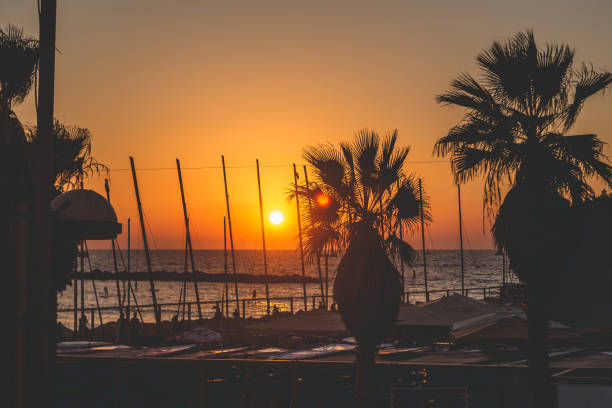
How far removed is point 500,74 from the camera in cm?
1465

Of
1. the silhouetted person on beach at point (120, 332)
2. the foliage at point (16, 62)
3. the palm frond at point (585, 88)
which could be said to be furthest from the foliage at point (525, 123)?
the silhouetted person on beach at point (120, 332)

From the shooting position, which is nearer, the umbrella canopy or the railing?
the umbrella canopy

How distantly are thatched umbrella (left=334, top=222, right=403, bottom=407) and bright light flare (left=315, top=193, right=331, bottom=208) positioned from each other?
151 centimetres

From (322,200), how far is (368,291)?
284 centimetres

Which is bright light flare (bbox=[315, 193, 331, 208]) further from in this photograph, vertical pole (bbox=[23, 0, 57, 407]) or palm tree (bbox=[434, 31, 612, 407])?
vertical pole (bbox=[23, 0, 57, 407])

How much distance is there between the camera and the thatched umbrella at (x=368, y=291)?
1438cm

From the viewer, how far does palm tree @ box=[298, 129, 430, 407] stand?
14555mm

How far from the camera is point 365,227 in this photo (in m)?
15.5

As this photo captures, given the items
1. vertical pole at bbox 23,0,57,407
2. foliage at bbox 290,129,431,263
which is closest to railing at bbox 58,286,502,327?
foliage at bbox 290,129,431,263

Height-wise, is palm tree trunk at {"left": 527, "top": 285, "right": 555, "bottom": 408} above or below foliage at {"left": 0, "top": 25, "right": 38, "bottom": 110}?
below

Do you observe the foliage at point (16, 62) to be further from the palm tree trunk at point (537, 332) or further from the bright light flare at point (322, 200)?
the palm tree trunk at point (537, 332)

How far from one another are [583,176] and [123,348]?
11174 mm

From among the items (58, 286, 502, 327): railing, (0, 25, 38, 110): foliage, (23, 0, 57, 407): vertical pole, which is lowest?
(58, 286, 502, 327): railing

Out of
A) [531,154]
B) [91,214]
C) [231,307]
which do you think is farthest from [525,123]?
[231,307]
